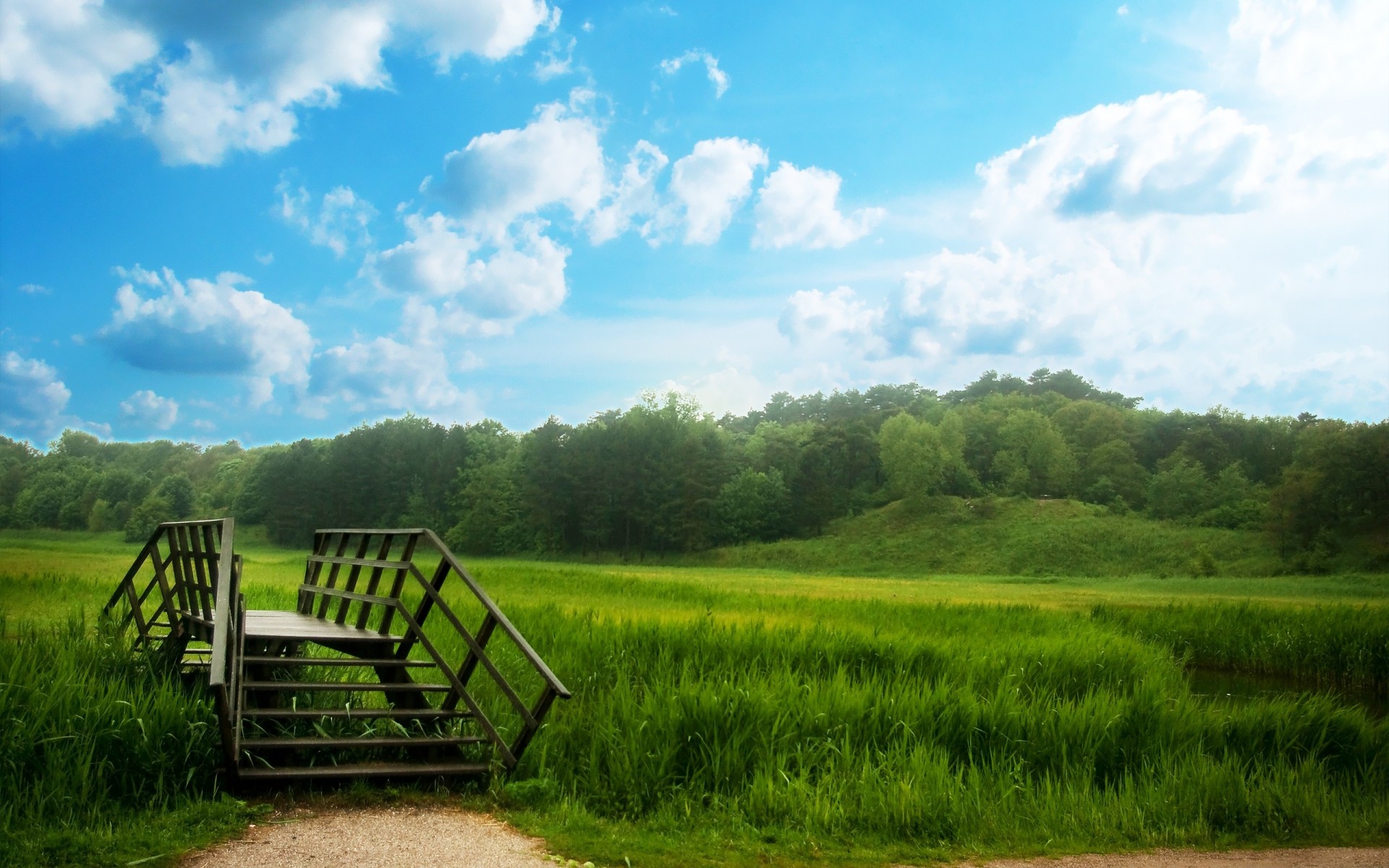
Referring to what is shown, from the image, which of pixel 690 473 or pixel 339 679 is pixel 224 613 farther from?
pixel 690 473

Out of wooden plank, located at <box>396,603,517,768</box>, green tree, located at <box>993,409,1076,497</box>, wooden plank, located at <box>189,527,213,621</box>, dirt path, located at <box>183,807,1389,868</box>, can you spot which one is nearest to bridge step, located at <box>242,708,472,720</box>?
wooden plank, located at <box>396,603,517,768</box>

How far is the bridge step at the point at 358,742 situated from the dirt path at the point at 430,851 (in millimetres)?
762

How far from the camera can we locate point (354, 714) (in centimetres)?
947

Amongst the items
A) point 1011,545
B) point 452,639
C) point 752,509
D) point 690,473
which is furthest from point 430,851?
point 752,509

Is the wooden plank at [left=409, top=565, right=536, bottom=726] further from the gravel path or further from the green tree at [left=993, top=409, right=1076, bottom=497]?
the green tree at [left=993, top=409, right=1076, bottom=497]

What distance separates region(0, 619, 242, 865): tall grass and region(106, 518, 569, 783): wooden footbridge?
48cm

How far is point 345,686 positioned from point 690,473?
75.7 meters

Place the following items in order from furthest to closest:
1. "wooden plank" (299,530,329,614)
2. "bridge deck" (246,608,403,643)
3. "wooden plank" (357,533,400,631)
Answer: "wooden plank" (299,530,329,614) → "wooden plank" (357,533,400,631) → "bridge deck" (246,608,403,643)

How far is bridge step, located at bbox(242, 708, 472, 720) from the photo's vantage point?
9.04 metres

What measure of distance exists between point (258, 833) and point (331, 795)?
3.71 feet

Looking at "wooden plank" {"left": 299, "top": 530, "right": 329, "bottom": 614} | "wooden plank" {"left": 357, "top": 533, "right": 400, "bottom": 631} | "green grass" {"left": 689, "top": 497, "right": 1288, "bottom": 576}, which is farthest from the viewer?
"green grass" {"left": 689, "top": 497, "right": 1288, "bottom": 576}

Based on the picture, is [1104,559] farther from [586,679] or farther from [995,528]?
[586,679]

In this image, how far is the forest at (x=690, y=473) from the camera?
84.9 meters

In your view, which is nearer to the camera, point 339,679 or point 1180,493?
point 339,679
